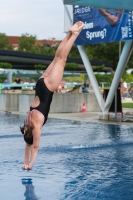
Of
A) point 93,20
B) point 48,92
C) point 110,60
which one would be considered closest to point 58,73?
point 48,92

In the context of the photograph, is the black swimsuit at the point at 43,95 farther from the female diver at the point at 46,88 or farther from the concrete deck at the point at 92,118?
the concrete deck at the point at 92,118

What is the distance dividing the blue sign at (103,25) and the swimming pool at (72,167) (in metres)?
3.59

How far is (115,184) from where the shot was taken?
7574 mm

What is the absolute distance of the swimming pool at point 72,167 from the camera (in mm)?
7008

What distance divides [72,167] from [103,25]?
9583 mm

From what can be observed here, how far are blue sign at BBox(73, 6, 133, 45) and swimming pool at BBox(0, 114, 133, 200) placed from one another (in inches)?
141

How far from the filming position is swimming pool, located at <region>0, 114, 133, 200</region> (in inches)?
276

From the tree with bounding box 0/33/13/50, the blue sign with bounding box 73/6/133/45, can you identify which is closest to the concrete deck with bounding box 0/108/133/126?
the blue sign with bounding box 73/6/133/45

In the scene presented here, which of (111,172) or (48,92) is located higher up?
(48,92)

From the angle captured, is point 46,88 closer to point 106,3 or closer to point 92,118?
point 106,3

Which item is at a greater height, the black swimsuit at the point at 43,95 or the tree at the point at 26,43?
the tree at the point at 26,43

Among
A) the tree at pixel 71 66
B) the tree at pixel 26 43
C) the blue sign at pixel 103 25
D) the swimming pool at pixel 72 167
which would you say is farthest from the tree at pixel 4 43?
the swimming pool at pixel 72 167

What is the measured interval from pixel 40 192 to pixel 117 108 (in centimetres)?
1163

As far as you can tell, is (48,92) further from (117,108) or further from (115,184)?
(117,108)
